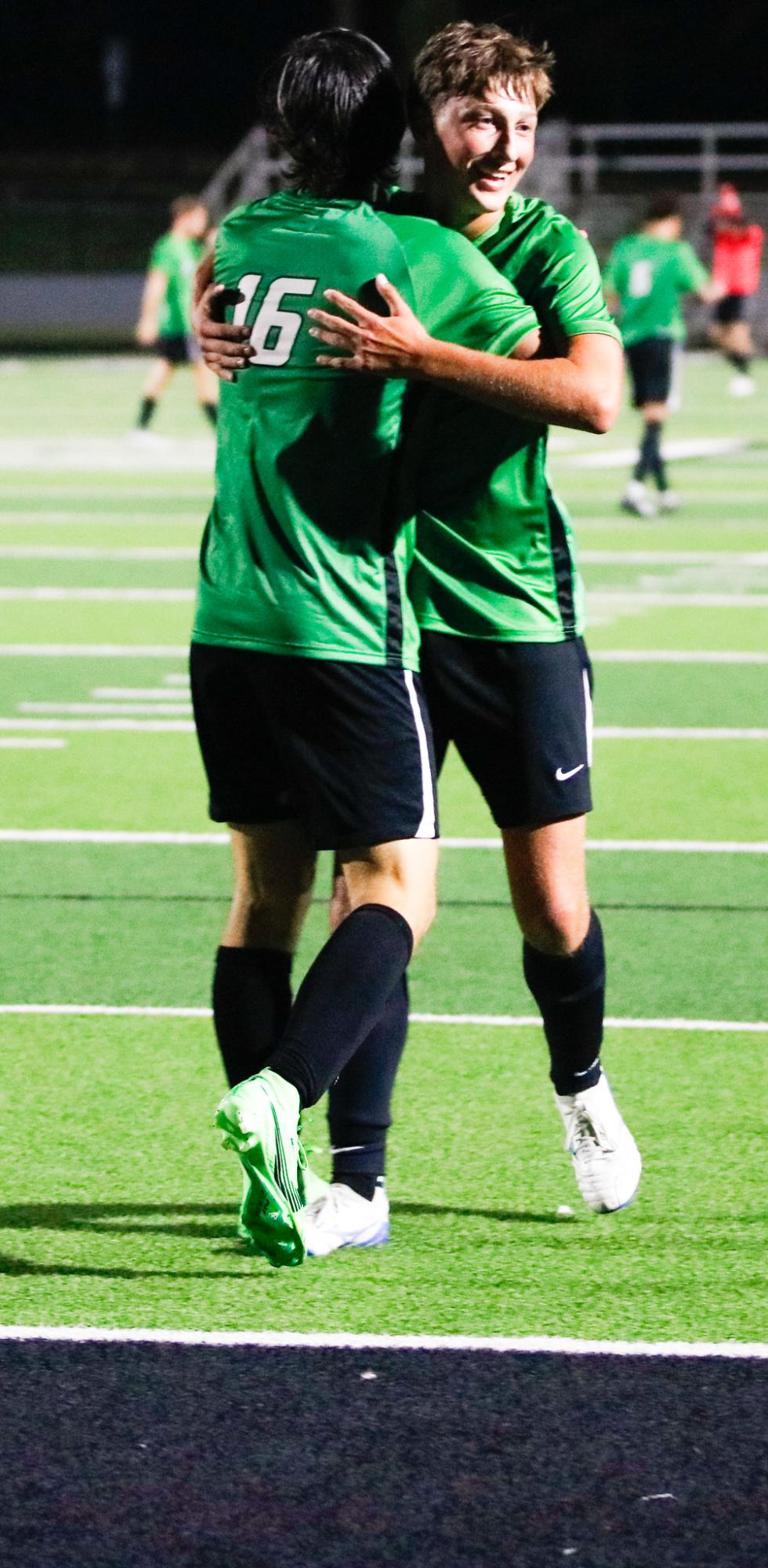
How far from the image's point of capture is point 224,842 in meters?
7.46

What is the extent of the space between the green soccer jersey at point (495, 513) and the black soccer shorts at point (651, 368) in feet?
41.3

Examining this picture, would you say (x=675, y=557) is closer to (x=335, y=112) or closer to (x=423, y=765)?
(x=423, y=765)

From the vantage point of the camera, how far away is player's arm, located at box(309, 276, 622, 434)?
342 cm

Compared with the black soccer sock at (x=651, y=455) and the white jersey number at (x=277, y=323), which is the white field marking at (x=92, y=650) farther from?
the white jersey number at (x=277, y=323)

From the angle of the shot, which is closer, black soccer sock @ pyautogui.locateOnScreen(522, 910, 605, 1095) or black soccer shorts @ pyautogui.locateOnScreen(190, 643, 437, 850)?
black soccer shorts @ pyautogui.locateOnScreen(190, 643, 437, 850)

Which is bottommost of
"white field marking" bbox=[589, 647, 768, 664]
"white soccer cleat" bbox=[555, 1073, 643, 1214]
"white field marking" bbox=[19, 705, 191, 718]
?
"white field marking" bbox=[589, 647, 768, 664]

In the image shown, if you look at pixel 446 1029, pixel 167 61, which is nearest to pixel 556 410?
pixel 446 1029

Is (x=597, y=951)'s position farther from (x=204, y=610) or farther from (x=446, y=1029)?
(x=446, y=1029)

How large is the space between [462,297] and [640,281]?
13149mm

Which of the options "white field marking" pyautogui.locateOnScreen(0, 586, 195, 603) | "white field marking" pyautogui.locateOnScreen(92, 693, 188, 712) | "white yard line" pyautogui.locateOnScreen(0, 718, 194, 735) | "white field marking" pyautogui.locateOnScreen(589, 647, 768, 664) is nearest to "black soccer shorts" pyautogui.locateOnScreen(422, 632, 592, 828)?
"white yard line" pyautogui.locateOnScreen(0, 718, 194, 735)

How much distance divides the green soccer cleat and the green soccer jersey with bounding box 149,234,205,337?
18.1 meters

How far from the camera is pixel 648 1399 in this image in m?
3.36

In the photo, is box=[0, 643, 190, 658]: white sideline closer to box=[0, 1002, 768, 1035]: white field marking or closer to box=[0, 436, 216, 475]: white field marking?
box=[0, 1002, 768, 1035]: white field marking

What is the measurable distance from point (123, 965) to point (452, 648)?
238cm
